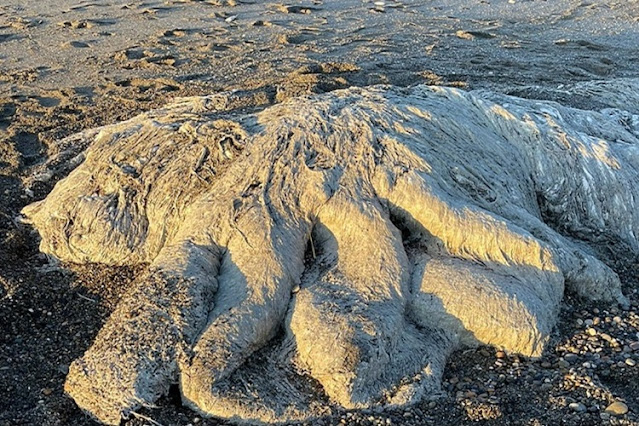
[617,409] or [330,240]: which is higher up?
[330,240]

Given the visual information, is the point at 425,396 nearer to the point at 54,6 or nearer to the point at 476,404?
the point at 476,404

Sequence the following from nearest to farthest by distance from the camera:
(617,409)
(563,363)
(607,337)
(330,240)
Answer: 1. (617,409)
2. (563,363)
3. (330,240)
4. (607,337)

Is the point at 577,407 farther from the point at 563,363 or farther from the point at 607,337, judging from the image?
the point at 607,337

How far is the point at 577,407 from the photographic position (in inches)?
187

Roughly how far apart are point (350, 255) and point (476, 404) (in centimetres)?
129

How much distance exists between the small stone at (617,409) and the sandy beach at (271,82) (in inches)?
1.2

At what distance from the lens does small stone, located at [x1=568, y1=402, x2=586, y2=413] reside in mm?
4727

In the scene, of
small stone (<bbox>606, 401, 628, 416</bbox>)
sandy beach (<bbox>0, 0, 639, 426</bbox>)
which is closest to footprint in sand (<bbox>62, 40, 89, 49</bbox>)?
sandy beach (<bbox>0, 0, 639, 426</bbox>)

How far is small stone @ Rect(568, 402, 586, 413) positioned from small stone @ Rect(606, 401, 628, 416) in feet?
0.48

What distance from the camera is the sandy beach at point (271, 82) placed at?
4.86m

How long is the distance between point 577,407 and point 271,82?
7.00m

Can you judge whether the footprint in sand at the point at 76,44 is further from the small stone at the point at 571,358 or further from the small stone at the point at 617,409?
the small stone at the point at 617,409

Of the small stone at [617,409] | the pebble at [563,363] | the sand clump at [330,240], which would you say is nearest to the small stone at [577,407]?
the small stone at [617,409]

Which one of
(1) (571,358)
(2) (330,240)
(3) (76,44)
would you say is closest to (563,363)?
(1) (571,358)
